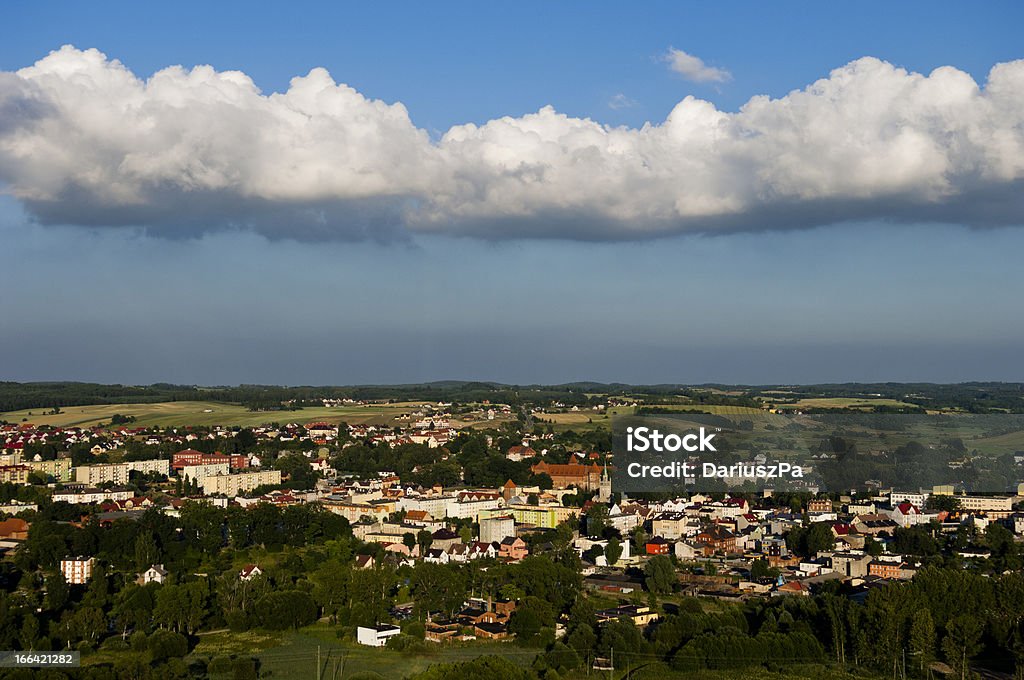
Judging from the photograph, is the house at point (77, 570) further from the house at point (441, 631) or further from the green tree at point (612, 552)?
the green tree at point (612, 552)

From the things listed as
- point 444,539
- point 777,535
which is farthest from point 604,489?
point 444,539

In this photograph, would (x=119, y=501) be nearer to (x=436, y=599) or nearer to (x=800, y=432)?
(x=436, y=599)

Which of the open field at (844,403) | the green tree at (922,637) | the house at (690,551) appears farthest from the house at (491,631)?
the open field at (844,403)

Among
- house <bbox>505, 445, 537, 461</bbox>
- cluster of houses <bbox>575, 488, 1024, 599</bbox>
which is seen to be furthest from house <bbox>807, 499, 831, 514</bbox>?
house <bbox>505, 445, 537, 461</bbox>

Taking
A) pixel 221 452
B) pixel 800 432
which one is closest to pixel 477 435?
pixel 221 452

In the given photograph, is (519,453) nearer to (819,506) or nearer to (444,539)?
(819,506)

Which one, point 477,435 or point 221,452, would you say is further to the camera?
point 477,435

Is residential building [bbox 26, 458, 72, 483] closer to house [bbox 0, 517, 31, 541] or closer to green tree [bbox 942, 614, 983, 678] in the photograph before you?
house [bbox 0, 517, 31, 541]
